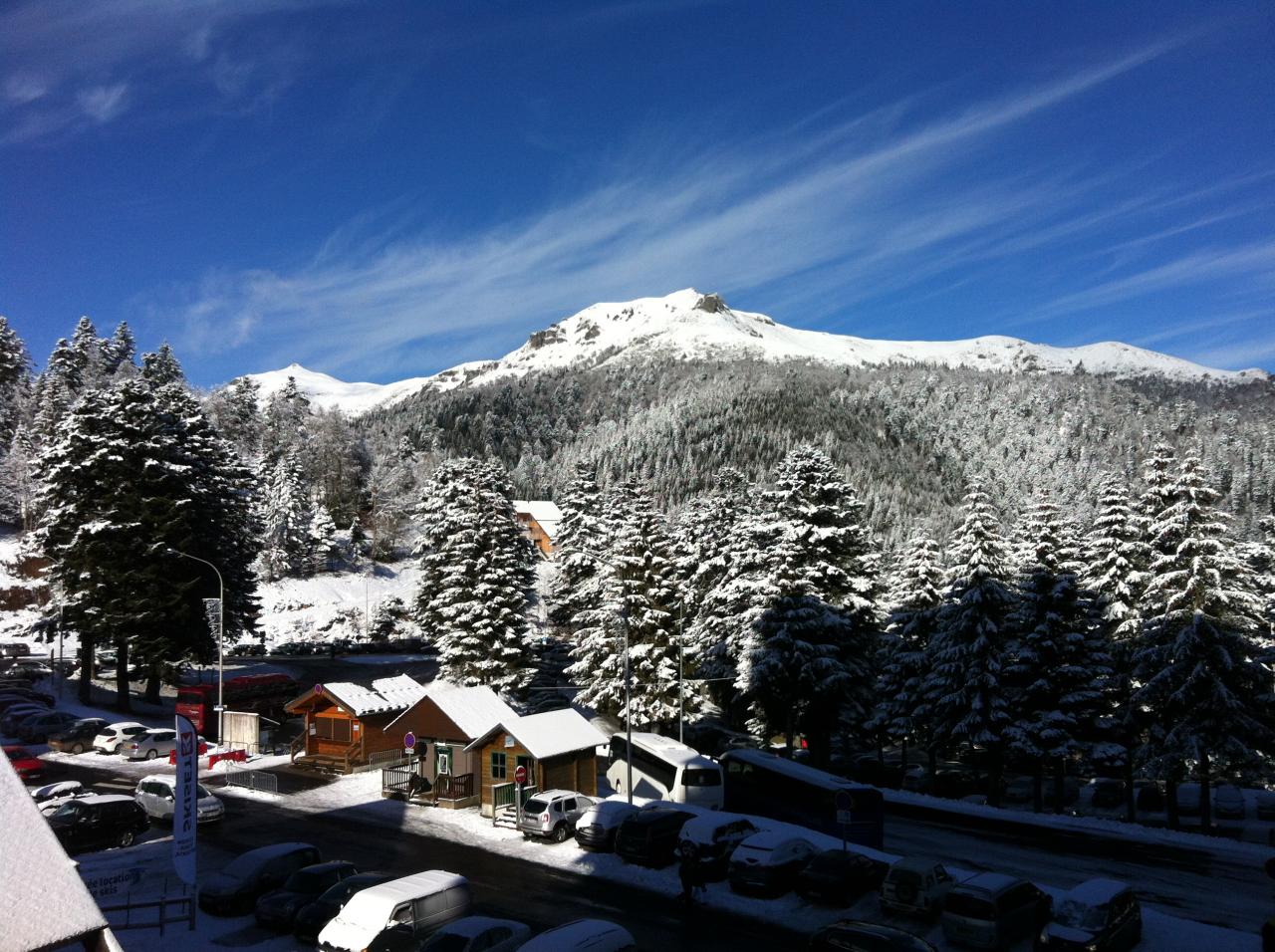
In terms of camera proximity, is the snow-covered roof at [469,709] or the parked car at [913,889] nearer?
the parked car at [913,889]

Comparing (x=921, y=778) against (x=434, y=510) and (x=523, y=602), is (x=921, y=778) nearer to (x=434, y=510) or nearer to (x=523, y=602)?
(x=523, y=602)

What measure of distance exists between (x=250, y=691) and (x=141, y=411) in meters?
17.7

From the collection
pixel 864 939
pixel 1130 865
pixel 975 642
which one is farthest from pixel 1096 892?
pixel 975 642

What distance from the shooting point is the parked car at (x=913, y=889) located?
19.3m

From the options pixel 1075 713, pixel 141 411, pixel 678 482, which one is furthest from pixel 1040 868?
pixel 678 482

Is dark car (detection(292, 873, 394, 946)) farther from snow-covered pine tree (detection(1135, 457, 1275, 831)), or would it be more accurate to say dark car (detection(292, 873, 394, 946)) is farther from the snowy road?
snow-covered pine tree (detection(1135, 457, 1275, 831))

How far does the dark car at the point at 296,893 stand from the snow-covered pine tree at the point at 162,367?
11373cm

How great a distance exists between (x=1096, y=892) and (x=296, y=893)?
694 inches

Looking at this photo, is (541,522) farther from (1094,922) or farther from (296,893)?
(1094,922)

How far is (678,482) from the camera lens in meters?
189

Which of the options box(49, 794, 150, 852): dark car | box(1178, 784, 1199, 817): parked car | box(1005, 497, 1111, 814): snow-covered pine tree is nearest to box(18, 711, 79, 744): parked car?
box(49, 794, 150, 852): dark car

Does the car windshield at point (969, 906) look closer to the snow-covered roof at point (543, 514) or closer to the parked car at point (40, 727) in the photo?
the parked car at point (40, 727)

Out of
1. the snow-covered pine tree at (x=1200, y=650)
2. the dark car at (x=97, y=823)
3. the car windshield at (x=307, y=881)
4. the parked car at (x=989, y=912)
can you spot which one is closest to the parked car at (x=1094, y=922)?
the parked car at (x=989, y=912)

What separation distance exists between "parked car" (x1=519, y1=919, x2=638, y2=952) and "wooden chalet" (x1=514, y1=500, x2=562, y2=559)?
109m
